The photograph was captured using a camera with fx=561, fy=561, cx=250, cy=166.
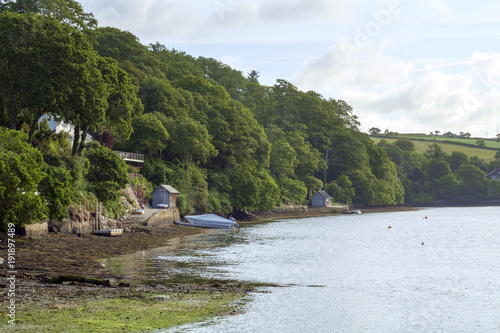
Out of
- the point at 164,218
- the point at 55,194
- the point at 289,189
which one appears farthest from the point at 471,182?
the point at 55,194

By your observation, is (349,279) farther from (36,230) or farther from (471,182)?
(471,182)

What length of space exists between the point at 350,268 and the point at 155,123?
4890cm

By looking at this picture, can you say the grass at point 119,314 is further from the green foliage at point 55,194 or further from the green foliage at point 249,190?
the green foliage at point 249,190

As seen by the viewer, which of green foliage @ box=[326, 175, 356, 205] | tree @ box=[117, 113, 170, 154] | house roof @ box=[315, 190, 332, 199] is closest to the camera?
tree @ box=[117, 113, 170, 154]

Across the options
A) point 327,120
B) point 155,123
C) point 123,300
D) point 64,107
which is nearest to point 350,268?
point 123,300

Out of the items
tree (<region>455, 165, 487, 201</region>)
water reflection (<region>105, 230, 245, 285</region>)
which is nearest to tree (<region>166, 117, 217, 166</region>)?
water reflection (<region>105, 230, 245, 285</region>)

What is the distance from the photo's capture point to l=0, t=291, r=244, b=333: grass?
1747 centimetres

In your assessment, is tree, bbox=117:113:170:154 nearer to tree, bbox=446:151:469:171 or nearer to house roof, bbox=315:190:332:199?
house roof, bbox=315:190:332:199

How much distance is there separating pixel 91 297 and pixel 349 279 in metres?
16.4

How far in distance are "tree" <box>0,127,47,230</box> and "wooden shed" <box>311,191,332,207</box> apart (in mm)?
94147

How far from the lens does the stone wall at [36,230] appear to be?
39.2m

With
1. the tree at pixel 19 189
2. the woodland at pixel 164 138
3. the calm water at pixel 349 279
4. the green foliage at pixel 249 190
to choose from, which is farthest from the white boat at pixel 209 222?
the tree at pixel 19 189

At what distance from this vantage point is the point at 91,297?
2177cm

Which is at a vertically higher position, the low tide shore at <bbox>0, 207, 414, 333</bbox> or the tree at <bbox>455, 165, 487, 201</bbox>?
the tree at <bbox>455, 165, 487, 201</bbox>
